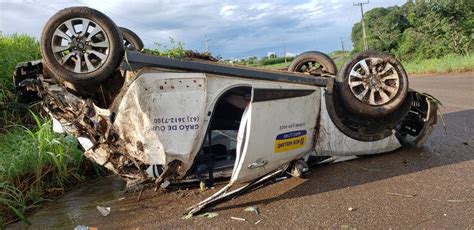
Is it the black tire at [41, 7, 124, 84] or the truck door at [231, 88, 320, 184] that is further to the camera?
the truck door at [231, 88, 320, 184]

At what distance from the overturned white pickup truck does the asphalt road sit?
0.22 meters

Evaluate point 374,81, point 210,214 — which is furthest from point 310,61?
point 210,214

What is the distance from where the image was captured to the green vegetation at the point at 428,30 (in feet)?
89.2

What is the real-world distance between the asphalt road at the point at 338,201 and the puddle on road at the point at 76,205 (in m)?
0.01

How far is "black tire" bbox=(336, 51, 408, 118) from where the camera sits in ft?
12.5

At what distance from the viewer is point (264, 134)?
3248mm

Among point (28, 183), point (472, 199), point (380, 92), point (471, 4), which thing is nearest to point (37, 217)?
point (28, 183)

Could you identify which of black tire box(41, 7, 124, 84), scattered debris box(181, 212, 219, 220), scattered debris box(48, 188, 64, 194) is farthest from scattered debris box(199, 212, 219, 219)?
scattered debris box(48, 188, 64, 194)

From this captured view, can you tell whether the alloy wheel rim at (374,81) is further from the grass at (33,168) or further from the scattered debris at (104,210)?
the grass at (33,168)

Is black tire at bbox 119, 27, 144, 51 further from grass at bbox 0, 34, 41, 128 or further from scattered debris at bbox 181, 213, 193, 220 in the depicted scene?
grass at bbox 0, 34, 41, 128

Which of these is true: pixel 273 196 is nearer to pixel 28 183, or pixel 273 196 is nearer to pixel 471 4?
pixel 28 183

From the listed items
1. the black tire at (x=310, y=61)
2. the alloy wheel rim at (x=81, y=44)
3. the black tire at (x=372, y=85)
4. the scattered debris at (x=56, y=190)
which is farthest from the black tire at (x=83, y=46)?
the black tire at (x=310, y=61)

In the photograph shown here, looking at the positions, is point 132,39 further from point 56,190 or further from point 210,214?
point 210,214

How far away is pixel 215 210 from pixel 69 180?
2302 mm
